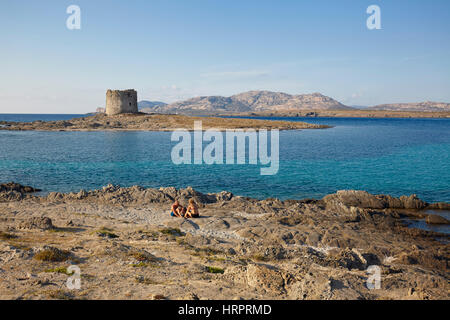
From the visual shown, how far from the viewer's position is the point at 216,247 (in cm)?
1173

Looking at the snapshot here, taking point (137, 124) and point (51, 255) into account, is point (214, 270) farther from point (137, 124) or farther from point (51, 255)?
point (137, 124)

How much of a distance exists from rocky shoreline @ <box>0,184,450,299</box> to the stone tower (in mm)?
65616

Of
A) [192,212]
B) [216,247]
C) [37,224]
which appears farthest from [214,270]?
[37,224]

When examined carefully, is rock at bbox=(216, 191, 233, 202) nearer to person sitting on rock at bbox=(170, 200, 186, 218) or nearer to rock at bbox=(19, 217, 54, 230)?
person sitting on rock at bbox=(170, 200, 186, 218)

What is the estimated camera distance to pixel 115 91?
81562 mm

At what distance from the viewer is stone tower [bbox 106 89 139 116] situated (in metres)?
81.8

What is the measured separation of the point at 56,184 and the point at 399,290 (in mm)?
22748

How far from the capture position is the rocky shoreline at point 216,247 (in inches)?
307

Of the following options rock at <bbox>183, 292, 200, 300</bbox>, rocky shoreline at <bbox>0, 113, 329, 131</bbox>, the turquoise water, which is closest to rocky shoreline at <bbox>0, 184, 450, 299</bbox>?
rock at <bbox>183, 292, 200, 300</bbox>

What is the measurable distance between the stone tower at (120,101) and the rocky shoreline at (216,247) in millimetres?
65616

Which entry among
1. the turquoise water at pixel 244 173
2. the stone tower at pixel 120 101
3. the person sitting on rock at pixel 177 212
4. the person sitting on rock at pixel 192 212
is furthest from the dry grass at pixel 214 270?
the stone tower at pixel 120 101

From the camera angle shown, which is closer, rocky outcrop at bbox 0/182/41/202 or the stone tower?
rocky outcrop at bbox 0/182/41/202
